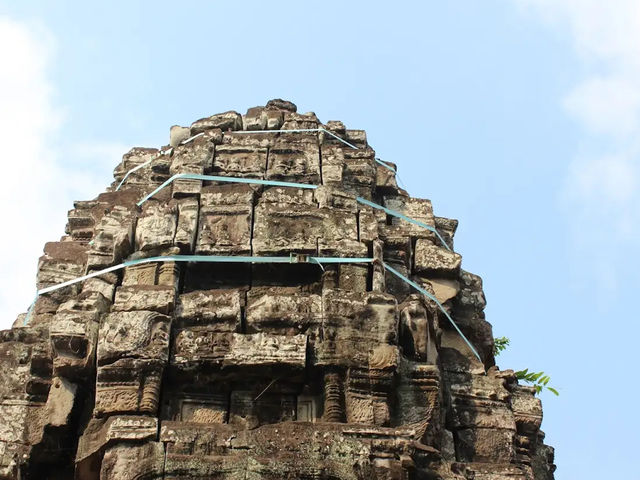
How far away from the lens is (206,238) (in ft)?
31.3

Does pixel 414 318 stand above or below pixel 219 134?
below

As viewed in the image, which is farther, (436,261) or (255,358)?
(436,261)

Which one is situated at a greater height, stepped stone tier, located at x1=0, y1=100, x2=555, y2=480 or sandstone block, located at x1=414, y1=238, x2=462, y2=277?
sandstone block, located at x1=414, y1=238, x2=462, y2=277

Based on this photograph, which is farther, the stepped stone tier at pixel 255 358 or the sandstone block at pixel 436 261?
the sandstone block at pixel 436 261

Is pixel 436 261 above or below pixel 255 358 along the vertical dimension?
above

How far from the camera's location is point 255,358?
818 centimetres

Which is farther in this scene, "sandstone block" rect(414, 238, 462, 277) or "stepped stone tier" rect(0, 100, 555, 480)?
"sandstone block" rect(414, 238, 462, 277)

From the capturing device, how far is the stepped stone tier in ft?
24.7

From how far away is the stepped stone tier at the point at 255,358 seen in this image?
24.7 feet

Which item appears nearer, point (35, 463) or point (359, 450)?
point (359, 450)

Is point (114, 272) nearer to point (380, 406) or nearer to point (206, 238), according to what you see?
point (206, 238)

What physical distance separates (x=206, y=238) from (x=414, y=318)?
7.24ft

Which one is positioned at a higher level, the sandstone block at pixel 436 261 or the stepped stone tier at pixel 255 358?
the sandstone block at pixel 436 261

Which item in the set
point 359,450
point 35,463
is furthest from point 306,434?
point 35,463
